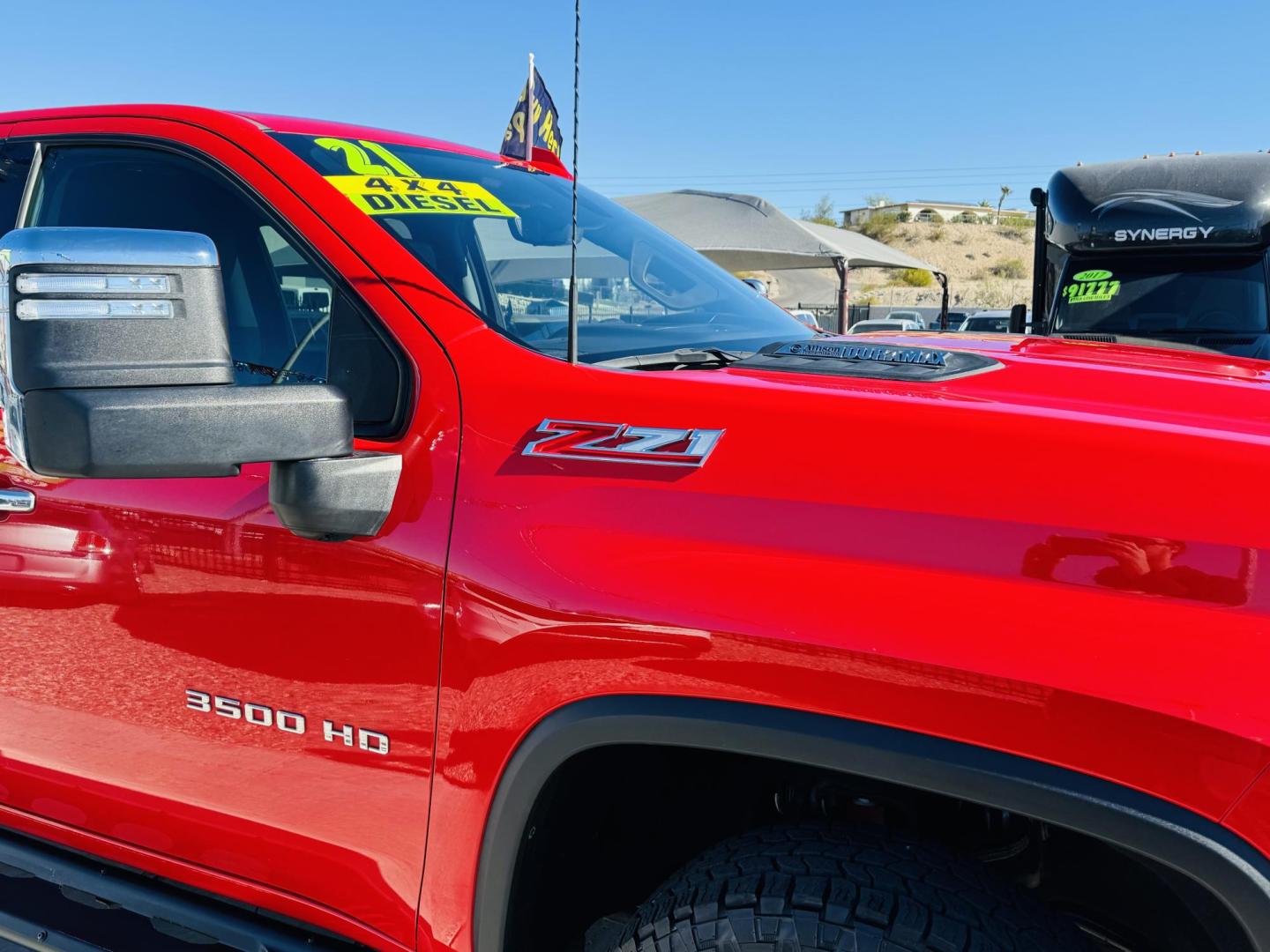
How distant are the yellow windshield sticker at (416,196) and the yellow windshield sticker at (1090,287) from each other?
7.46m

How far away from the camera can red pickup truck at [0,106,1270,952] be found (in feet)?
3.74

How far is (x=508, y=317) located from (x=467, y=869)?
0.85 metres

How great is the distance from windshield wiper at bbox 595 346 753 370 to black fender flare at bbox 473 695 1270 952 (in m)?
0.58

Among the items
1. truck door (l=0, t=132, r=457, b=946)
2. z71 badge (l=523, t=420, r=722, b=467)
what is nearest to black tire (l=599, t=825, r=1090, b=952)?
truck door (l=0, t=132, r=457, b=946)

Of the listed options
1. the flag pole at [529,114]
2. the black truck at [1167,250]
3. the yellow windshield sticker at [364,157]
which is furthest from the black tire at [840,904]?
the black truck at [1167,250]

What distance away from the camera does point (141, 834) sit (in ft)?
5.92

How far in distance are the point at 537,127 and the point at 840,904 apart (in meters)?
1.90

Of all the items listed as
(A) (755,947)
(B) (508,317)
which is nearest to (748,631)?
(A) (755,947)

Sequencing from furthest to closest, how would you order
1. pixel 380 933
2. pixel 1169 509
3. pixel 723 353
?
pixel 723 353 < pixel 380 933 < pixel 1169 509

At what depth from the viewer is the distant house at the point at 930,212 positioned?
76062 mm

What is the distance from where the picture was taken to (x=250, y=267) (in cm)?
191

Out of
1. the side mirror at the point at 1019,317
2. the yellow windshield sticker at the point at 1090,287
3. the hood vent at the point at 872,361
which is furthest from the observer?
the side mirror at the point at 1019,317

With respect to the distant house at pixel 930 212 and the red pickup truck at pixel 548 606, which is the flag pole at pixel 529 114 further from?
the distant house at pixel 930 212

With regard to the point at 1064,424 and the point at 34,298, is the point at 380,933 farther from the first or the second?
the point at 1064,424
